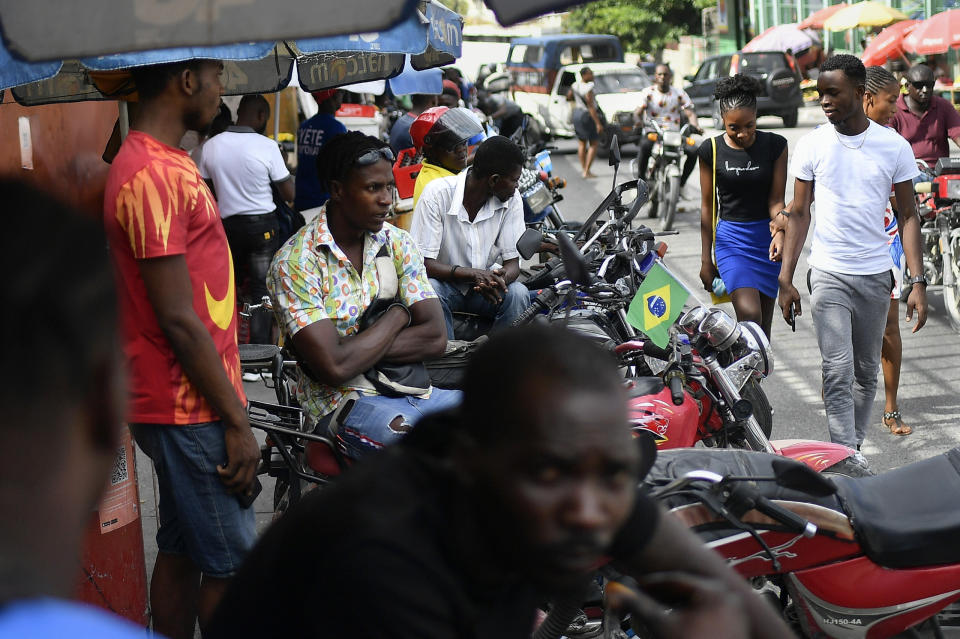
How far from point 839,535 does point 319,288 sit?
6.20 ft

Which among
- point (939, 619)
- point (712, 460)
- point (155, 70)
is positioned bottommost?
point (939, 619)

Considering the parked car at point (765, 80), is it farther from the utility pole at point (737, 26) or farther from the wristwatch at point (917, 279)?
the wristwatch at point (917, 279)

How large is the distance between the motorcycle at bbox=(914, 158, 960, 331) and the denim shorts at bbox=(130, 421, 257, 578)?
6653 millimetres

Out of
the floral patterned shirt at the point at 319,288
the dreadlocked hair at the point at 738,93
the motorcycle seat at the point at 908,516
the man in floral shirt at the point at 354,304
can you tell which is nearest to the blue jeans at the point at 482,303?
the dreadlocked hair at the point at 738,93

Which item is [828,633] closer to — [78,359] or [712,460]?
[712,460]

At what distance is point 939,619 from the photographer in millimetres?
3406

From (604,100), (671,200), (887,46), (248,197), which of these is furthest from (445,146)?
(887,46)

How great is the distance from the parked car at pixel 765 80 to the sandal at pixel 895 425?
17.3 metres

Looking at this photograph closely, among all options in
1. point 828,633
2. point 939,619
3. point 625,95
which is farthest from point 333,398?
point 625,95

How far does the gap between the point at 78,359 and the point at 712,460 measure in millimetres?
2483

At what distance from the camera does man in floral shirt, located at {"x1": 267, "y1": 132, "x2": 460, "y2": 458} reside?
12.1 ft

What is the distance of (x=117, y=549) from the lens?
369 centimetres

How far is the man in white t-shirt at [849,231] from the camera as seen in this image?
5328 millimetres

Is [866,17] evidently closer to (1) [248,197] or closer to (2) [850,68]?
(1) [248,197]
